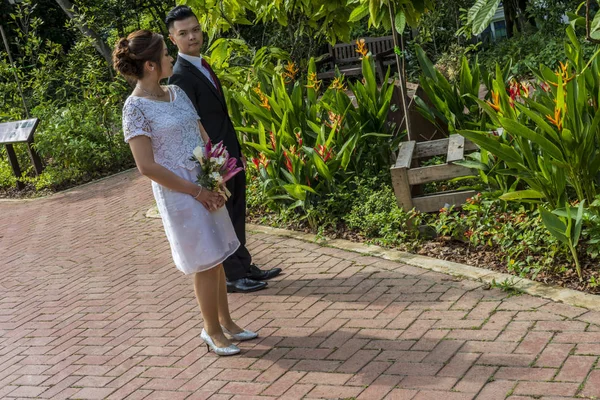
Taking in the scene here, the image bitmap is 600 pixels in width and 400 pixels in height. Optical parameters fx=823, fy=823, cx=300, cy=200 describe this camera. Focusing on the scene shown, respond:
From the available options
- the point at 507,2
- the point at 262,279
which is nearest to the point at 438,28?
the point at 507,2

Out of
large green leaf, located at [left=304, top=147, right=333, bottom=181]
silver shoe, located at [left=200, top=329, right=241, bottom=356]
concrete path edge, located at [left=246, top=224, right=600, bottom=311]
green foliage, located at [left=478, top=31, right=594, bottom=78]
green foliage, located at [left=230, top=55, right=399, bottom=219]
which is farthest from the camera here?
green foliage, located at [left=478, top=31, right=594, bottom=78]

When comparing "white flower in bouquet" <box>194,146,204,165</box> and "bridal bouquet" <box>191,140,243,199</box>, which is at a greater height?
"white flower in bouquet" <box>194,146,204,165</box>

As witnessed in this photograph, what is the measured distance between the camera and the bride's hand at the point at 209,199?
4414mm

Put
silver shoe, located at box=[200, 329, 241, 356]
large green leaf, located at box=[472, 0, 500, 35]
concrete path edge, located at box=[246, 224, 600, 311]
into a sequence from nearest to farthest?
large green leaf, located at box=[472, 0, 500, 35]
concrete path edge, located at box=[246, 224, 600, 311]
silver shoe, located at box=[200, 329, 241, 356]

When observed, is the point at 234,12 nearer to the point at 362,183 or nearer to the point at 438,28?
the point at 362,183

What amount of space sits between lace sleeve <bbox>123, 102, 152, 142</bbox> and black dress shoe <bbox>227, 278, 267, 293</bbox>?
1.73m

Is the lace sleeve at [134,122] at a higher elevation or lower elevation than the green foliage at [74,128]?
higher

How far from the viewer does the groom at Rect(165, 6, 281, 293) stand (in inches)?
209

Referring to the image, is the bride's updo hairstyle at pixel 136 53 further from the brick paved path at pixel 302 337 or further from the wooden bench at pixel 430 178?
the wooden bench at pixel 430 178

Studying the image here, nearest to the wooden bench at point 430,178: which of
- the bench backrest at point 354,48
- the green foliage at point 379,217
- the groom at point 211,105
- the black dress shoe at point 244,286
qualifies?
the green foliage at point 379,217

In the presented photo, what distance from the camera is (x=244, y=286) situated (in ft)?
18.7

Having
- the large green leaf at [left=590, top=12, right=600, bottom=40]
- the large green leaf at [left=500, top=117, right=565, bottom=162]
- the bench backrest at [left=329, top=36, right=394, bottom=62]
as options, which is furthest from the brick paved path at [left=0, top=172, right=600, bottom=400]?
the bench backrest at [left=329, top=36, right=394, bottom=62]

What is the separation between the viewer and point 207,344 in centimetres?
475

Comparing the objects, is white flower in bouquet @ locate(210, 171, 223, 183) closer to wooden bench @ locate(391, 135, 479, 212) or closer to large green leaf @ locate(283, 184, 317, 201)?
wooden bench @ locate(391, 135, 479, 212)
